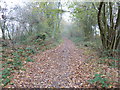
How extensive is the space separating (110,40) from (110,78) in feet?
16.2

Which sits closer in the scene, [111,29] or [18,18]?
[111,29]

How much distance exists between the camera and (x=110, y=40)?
29.3 ft

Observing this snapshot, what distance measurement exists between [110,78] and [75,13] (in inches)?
270

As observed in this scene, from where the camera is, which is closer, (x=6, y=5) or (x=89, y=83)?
(x=89, y=83)

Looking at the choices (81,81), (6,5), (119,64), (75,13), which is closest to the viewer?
(81,81)

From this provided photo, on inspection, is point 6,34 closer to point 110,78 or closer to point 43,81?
point 43,81

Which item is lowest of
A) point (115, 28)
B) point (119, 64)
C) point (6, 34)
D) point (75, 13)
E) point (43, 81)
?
point (43, 81)

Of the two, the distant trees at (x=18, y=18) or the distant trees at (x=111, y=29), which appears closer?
the distant trees at (x=111, y=29)

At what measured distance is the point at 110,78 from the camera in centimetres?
490

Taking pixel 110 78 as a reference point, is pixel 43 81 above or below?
below

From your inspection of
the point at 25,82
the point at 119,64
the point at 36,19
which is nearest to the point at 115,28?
the point at 119,64

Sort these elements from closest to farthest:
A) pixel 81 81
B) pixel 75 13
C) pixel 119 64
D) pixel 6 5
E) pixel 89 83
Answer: pixel 89 83, pixel 81 81, pixel 119 64, pixel 75 13, pixel 6 5

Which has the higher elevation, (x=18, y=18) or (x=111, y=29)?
(x=18, y=18)

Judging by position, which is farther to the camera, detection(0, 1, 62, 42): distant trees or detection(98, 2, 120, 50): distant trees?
detection(0, 1, 62, 42): distant trees
